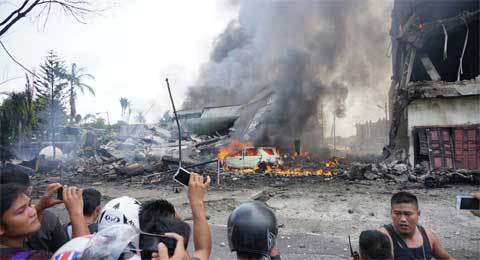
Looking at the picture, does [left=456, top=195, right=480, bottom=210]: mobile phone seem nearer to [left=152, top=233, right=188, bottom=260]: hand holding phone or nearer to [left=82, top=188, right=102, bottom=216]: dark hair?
[left=152, top=233, right=188, bottom=260]: hand holding phone

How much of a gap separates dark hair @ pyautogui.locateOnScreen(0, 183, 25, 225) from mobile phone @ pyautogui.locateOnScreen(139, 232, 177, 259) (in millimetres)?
769

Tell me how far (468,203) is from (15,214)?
2991mm

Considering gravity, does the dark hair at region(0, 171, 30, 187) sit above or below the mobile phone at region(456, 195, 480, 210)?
above

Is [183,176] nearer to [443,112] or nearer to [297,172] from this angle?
[297,172]

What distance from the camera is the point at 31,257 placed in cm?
160

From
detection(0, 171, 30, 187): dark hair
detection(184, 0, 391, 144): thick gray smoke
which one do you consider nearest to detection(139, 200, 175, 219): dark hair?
detection(0, 171, 30, 187): dark hair

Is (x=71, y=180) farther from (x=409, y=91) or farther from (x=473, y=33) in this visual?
(x=473, y=33)

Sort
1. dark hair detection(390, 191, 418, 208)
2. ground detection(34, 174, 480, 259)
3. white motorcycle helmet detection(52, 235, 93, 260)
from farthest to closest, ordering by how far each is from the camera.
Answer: ground detection(34, 174, 480, 259), dark hair detection(390, 191, 418, 208), white motorcycle helmet detection(52, 235, 93, 260)

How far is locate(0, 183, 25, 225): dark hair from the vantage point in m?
1.66

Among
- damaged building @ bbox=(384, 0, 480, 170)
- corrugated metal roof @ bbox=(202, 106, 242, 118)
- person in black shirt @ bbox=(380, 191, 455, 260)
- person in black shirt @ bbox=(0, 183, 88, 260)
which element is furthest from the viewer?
corrugated metal roof @ bbox=(202, 106, 242, 118)

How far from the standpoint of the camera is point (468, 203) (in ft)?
7.83

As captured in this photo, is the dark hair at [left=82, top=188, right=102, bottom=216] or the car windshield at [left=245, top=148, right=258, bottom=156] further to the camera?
the car windshield at [left=245, top=148, right=258, bottom=156]

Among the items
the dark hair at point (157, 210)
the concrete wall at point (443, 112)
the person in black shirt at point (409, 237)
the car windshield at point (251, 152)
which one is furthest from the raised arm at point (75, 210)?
the concrete wall at point (443, 112)

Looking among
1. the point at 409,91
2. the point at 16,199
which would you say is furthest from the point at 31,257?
the point at 409,91
